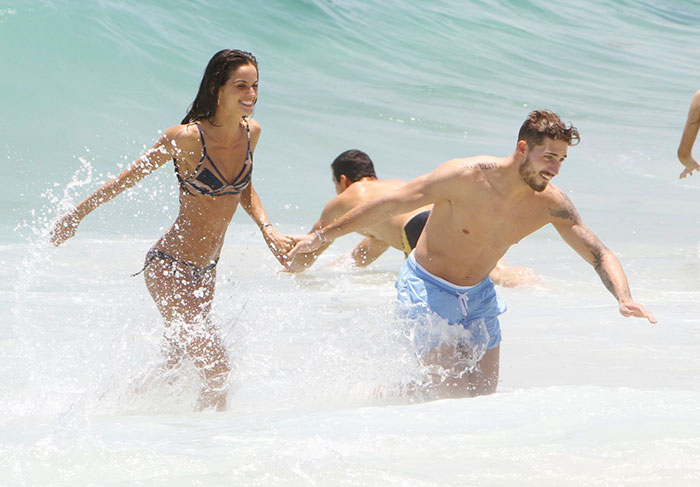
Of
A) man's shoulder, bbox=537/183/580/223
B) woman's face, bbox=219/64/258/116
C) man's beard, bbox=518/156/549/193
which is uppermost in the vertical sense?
woman's face, bbox=219/64/258/116

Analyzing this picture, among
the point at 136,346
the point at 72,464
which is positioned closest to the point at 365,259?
the point at 136,346

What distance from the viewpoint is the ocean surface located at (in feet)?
10.3

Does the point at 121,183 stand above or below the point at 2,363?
above

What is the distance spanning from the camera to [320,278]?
776 centimetres

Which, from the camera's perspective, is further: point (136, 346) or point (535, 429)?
point (136, 346)

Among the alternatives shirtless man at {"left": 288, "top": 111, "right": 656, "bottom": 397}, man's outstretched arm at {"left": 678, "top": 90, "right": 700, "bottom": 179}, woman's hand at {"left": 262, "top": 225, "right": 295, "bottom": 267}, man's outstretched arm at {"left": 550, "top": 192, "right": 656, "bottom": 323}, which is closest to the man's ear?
shirtless man at {"left": 288, "top": 111, "right": 656, "bottom": 397}

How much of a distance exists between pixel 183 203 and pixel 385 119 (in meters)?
11.1

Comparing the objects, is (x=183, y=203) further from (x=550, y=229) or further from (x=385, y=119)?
(x=385, y=119)

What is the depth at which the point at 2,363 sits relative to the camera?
16.2 feet

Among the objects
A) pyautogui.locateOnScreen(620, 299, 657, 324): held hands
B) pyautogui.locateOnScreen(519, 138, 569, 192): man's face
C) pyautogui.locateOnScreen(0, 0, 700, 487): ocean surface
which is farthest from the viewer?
pyautogui.locateOnScreen(519, 138, 569, 192): man's face

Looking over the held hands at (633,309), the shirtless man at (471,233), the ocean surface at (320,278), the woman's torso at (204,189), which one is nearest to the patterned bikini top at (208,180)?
the woman's torso at (204,189)

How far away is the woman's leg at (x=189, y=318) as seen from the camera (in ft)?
14.3

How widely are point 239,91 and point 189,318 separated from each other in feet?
3.57

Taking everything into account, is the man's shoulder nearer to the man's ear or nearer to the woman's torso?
the man's ear
